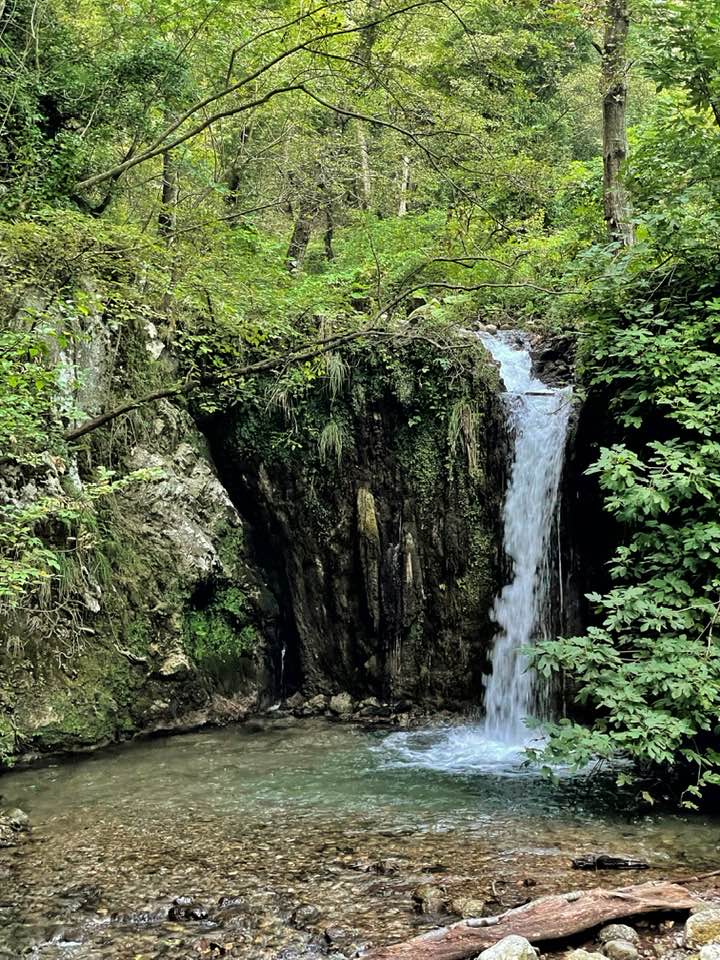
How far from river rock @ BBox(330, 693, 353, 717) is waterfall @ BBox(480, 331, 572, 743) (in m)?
1.78

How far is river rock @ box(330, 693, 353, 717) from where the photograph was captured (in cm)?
918

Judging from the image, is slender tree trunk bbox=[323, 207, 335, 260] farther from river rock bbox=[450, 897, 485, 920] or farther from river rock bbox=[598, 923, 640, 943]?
river rock bbox=[598, 923, 640, 943]

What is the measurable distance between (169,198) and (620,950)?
10.9m

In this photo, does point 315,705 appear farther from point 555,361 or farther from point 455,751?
point 555,361

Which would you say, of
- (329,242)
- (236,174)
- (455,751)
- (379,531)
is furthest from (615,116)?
(329,242)

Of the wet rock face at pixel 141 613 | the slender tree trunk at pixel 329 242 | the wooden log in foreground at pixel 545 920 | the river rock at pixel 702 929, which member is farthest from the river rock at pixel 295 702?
the slender tree trunk at pixel 329 242

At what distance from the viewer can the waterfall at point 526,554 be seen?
841 cm

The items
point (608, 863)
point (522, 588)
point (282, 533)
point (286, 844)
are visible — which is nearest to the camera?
point (608, 863)

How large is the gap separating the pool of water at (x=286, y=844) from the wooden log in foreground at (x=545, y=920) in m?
0.35

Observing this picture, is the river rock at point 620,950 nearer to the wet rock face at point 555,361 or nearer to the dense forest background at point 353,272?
the dense forest background at point 353,272

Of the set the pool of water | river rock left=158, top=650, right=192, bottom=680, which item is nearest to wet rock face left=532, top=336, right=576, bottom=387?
the pool of water

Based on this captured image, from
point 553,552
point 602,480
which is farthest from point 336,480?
point 602,480

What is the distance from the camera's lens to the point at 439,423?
941cm

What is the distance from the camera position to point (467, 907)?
4.08 m
